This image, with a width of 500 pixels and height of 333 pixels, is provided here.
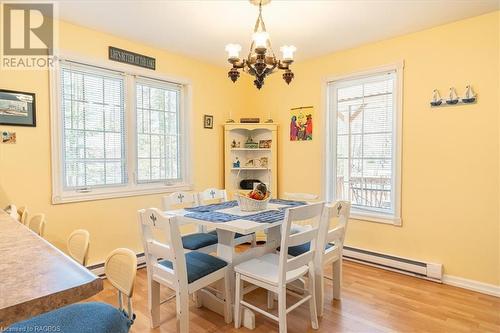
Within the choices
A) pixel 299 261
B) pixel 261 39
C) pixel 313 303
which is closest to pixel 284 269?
pixel 299 261

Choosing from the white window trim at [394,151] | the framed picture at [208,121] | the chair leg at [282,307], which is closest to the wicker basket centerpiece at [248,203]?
the chair leg at [282,307]

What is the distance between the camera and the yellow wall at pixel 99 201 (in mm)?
2613

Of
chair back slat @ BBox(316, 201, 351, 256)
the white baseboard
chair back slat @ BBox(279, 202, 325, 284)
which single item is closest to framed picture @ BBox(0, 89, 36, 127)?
chair back slat @ BBox(279, 202, 325, 284)

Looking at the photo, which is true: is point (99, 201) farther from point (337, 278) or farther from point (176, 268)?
point (337, 278)

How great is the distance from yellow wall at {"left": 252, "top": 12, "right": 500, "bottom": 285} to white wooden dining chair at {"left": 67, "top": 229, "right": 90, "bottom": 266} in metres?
2.97

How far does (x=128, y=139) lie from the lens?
339 centimetres

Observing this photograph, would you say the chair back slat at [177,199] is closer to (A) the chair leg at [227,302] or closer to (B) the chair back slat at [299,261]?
(A) the chair leg at [227,302]

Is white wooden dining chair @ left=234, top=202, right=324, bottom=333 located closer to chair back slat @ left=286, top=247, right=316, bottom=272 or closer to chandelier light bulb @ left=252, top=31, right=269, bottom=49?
chair back slat @ left=286, top=247, right=316, bottom=272

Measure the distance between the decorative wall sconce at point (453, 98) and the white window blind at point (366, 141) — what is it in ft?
1.43

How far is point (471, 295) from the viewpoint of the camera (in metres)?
2.72

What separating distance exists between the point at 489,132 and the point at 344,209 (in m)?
1.55

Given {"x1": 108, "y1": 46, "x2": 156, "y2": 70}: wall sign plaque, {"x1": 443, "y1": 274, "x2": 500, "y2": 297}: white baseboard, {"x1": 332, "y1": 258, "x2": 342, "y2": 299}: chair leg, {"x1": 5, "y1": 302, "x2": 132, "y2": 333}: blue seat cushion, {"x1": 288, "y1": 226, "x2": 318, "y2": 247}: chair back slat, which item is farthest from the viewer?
{"x1": 108, "y1": 46, "x2": 156, "y2": 70}: wall sign plaque

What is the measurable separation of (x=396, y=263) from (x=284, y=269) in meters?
1.92

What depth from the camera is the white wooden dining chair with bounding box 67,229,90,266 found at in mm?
1512
